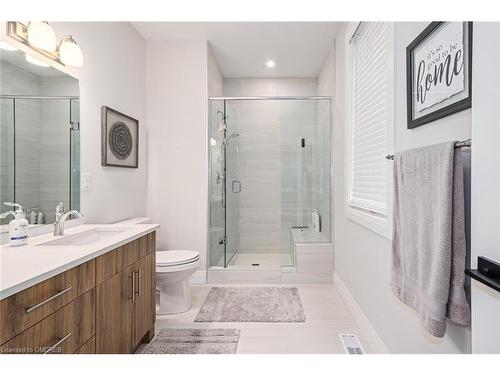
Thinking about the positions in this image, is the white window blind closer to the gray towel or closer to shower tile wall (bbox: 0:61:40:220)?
the gray towel

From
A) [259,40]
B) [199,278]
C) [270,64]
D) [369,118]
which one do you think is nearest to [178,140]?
[259,40]

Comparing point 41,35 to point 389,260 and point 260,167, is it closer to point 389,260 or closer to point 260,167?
point 389,260

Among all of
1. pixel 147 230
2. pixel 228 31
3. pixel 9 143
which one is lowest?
pixel 147 230

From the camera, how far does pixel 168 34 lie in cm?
306

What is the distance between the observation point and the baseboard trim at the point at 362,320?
1.75 metres

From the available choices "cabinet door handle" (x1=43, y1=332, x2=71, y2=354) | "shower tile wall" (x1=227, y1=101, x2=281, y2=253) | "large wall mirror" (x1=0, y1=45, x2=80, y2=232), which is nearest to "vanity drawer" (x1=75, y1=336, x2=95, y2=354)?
"cabinet door handle" (x1=43, y1=332, x2=71, y2=354)

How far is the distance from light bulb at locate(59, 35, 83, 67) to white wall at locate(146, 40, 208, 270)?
1283mm

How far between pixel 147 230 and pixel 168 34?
223cm

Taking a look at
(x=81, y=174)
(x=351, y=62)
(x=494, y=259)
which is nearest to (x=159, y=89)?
(x=81, y=174)

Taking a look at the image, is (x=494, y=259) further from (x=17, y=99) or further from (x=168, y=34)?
(x=168, y=34)

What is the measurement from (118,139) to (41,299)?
1.84 metres

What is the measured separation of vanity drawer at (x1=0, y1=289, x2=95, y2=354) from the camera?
91cm

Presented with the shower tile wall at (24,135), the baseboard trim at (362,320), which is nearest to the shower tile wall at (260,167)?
the baseboard trim at (362,320)

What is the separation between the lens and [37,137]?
173 centimetres
